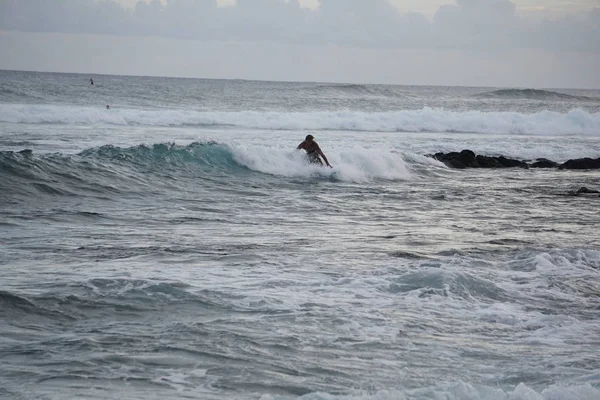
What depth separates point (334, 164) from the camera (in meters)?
20.3

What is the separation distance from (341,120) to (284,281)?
3350 cm

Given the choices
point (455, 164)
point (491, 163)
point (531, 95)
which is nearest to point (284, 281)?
point (455, 164)

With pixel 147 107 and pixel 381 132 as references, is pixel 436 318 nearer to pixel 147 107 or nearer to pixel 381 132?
pixel 381 132

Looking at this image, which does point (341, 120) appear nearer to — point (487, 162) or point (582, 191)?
point (487, 162)

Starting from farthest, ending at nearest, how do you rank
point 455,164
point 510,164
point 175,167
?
1. point 510,164
2. point 455,164
3. point 175,167

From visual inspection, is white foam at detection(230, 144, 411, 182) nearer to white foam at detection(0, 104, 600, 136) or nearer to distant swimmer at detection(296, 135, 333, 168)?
distant swimmer at detection(296, 135, 333, 168)

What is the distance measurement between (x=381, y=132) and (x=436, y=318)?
32043 mm

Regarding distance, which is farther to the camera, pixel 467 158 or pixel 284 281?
pixel 467 158

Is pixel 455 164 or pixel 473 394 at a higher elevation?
pixel 473 394

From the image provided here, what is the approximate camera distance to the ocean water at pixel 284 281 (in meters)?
5.23

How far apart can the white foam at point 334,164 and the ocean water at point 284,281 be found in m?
0.07

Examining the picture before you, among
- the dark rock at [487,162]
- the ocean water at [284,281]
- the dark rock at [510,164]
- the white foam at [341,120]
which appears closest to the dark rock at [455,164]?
the dark rock at [487,162]

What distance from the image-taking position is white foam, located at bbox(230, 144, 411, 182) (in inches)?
764

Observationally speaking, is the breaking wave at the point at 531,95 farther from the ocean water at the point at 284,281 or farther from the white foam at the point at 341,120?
the ocean water at the point at 284,281
